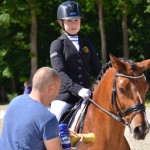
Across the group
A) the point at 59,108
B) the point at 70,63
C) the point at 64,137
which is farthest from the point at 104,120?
the point at 64,137

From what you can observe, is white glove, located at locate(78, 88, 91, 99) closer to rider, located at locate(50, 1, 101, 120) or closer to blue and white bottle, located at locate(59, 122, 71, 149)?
rider, located at locate(50, 1, 101, 120)

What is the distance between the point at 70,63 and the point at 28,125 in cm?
265

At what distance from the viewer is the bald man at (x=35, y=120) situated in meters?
3.68

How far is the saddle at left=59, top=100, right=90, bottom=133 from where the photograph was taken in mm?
5938

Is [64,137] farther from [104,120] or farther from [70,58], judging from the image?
[70,58]

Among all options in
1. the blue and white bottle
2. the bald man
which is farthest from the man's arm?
the blue and white bottle

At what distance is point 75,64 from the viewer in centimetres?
633

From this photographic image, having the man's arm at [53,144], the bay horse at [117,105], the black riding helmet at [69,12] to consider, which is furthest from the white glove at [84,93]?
the man's arm at [53,144]

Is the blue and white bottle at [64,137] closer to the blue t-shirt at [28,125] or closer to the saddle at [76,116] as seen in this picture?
the blue t-shirt at [28,125]

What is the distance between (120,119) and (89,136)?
1.27 metres

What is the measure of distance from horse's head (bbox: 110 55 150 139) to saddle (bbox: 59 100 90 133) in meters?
0.59

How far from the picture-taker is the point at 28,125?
3742 millimetres

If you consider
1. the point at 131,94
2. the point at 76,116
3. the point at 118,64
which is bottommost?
the point at 76,116

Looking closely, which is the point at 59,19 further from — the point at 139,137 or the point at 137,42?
the point at 137,42
